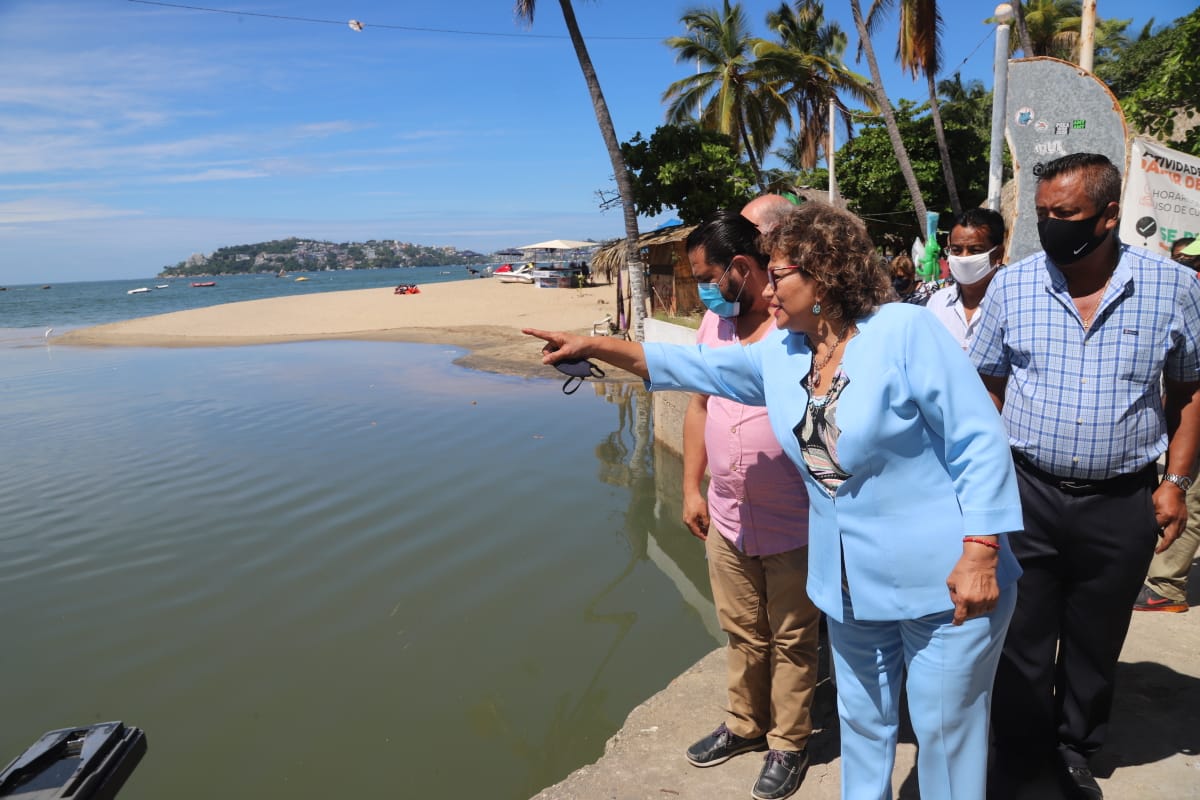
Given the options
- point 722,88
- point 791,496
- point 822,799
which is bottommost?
point 822,799

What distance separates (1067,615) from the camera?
8.01ft

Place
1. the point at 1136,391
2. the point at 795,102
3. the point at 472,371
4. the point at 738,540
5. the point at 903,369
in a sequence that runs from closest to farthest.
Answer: the point at 903,369, the point at 1136,391, the point at 738,540, the point at 472,371, the point at 795,102

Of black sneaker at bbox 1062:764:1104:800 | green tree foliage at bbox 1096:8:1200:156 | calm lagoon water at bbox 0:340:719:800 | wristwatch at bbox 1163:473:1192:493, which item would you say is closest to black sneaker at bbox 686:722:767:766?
calm lagoon water at bbox 0:340:719:800

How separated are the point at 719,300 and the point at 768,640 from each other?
1267mm

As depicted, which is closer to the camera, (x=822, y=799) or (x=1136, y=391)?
(x=1136, y=391)

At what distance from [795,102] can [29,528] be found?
80.1 ft

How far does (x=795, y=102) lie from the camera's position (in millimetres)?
25625

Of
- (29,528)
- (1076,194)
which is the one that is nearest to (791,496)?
(1076,194)

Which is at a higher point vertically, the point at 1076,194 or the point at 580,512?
the point at 1076,194

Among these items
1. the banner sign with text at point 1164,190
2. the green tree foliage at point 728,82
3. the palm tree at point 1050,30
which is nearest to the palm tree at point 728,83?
the green tree foliage at point 728,82

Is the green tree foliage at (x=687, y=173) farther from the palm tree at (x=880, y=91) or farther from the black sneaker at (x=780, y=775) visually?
the black sneaker at (x=780, y=775)

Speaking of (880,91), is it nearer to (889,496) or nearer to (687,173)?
(687,173)

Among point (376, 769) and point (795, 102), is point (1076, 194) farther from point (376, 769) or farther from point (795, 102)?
point (795, 102)

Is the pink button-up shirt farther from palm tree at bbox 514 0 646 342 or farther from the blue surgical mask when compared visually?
palm tree at bbox 514 0 646 342
